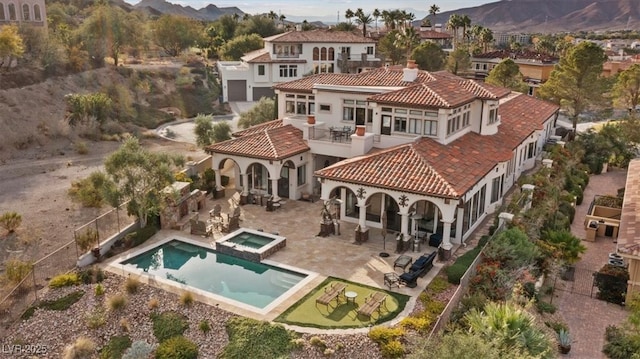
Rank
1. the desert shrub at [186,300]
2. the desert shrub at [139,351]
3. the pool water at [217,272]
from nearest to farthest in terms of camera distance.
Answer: the desert shrub at [139,351] < the desert shrub at [186,300] < the pool water at [217,272]

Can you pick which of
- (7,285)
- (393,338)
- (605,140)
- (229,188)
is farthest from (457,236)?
(605,140)

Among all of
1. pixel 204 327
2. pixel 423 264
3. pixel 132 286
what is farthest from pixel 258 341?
pixel 423 264

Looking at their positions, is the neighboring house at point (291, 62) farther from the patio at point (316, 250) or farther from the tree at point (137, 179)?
the tree at point (137, 179)

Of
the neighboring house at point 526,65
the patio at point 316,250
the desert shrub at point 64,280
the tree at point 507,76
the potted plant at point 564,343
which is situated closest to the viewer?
the potted plant at point 564,343

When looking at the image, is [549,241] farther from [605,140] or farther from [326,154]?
[605,140]

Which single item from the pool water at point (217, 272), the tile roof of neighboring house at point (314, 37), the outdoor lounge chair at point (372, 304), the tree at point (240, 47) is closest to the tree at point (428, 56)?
the tile roof of neighboring house at point (314, 37)

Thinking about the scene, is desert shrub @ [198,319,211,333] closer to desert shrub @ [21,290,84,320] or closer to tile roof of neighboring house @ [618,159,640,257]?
desert shrub @ [21,290,84,320]
